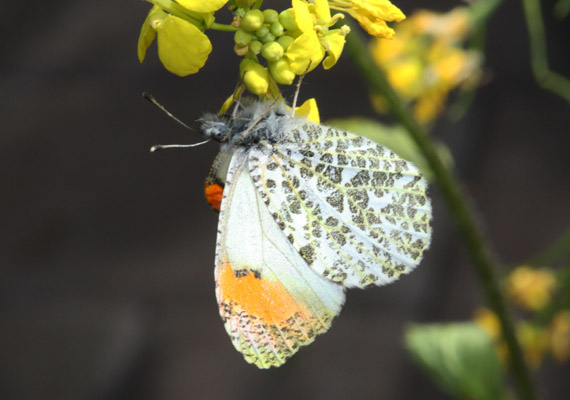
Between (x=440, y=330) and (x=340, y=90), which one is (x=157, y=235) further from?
(x=440, y=330)

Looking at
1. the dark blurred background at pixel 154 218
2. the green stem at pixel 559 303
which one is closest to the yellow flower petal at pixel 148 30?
the green stem at pixel 559 303

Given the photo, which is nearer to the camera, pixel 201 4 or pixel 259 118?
pixel 201 4

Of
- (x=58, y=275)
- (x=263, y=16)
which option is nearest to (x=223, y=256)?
(x=263, y=16)

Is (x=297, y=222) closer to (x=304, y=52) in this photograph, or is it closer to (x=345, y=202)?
(x=345, y=202)

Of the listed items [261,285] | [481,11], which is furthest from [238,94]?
[481,11]

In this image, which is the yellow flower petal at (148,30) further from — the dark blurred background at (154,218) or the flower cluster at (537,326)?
the dark blurred background at (154,218)

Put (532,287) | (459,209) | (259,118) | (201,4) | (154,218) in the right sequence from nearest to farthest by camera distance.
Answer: (201,4), (259,118), (459,209), (532,287), (154,218)

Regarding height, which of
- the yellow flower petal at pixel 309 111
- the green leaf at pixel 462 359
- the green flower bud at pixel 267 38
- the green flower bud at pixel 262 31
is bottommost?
the green leaf at pixel 462 359
